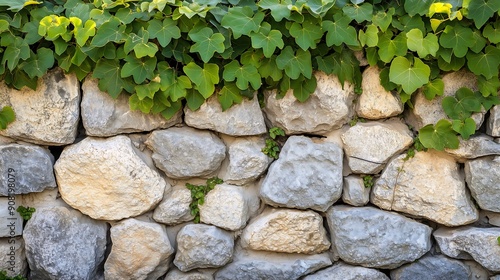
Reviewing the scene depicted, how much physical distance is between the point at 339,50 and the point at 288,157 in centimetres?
49

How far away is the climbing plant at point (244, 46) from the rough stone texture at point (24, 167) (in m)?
0.13

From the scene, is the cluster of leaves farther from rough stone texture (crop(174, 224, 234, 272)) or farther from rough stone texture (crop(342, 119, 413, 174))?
rough stone texture (crop(174, 224, 234, 272))

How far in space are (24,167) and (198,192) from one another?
0.75 m

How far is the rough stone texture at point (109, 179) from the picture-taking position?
247 centimetres

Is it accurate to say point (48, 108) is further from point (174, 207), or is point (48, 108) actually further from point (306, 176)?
point (306, 176)

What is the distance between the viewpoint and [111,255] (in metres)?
2.59

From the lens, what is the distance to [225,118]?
8.16 ft

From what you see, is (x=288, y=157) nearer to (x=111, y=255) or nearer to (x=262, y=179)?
(x=262, y=179)

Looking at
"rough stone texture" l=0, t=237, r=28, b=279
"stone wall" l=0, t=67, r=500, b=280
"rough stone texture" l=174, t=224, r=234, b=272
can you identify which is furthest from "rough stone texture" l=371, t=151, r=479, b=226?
"rough stone texture" l=0, t=237, r=28, b=279

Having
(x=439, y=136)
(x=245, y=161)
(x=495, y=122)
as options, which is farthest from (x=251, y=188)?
(x=495, y=122)

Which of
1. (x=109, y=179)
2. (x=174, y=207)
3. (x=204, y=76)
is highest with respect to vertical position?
(x=204, y=76)

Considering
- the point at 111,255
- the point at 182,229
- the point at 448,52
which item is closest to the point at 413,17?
the point at 448,52

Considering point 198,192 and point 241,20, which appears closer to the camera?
point 241,20

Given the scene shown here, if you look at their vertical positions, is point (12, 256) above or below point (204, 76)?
below
